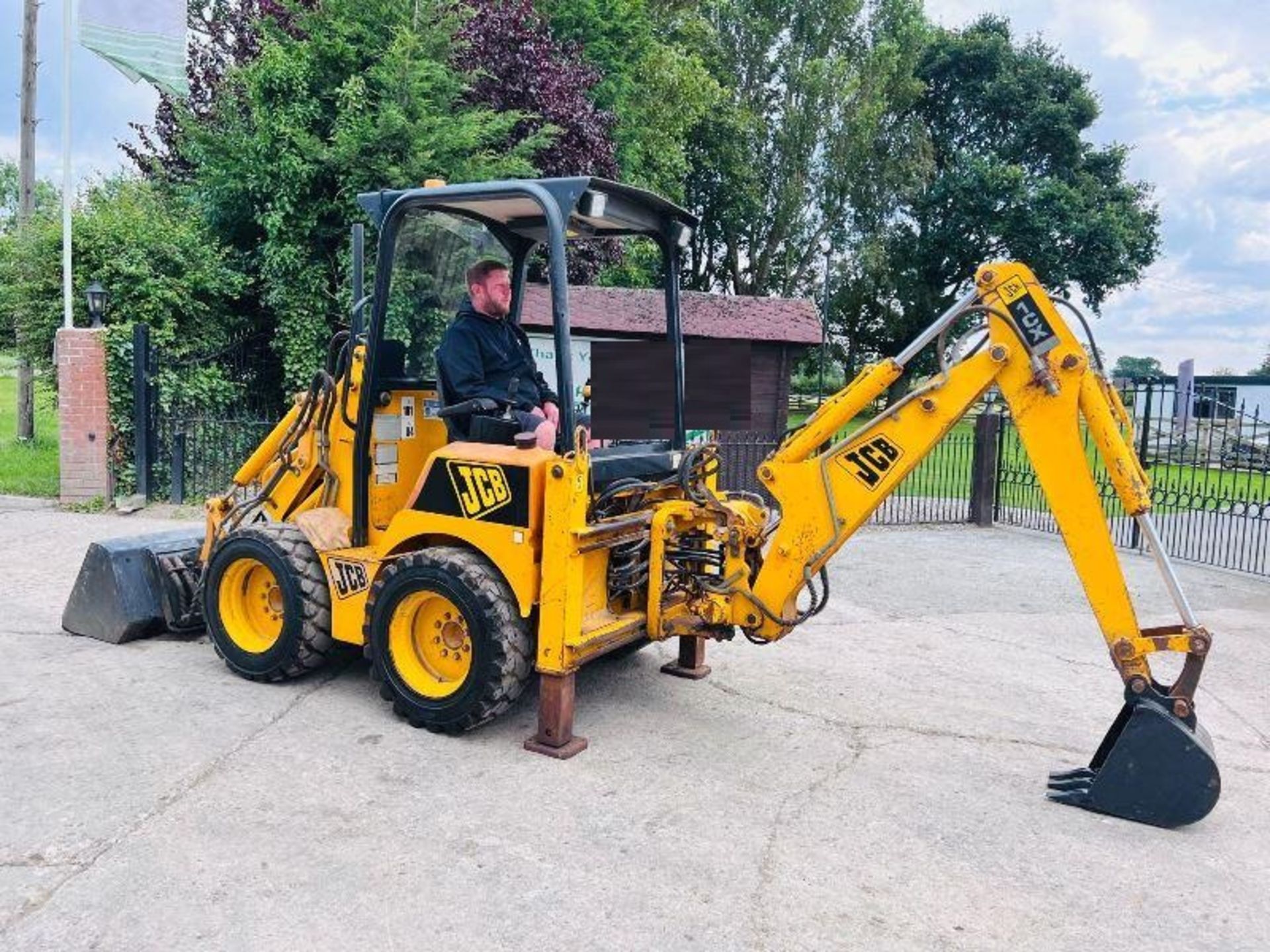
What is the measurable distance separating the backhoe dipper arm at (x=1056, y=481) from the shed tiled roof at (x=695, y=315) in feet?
14.6

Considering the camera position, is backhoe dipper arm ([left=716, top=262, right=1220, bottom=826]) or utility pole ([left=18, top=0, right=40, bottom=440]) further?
utility pole ([left=18, top=0, right=40, bottom=440])

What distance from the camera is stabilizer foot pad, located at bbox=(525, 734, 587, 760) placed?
458cm

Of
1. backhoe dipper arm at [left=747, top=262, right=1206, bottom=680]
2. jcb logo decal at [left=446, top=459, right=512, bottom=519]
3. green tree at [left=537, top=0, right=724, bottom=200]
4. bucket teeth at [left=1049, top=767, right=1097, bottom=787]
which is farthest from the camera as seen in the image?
green tree at [left=537, top=0, right=724, bottom=200]

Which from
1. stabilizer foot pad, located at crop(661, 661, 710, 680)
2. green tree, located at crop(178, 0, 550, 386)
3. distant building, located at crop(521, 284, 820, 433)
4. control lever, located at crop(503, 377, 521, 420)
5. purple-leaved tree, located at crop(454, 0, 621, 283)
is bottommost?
stabilizer foot pad, located at crop(661, 661, 710, 680)

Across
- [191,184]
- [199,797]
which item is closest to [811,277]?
[191,184]

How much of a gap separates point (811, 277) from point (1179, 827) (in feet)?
94.3

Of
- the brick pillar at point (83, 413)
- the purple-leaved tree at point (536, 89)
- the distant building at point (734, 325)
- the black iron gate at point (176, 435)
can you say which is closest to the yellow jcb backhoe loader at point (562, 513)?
the distant building at point (734, 325)

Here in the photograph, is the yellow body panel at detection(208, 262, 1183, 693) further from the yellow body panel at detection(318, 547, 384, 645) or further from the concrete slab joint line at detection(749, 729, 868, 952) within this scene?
the concrete slab joint line at detection(749, 729, 868, 952)

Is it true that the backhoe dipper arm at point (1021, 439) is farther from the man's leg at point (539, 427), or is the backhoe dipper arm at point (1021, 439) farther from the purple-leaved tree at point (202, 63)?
the purple-leaved tree at point (202, 63)

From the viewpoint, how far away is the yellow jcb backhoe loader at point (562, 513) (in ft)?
13.7

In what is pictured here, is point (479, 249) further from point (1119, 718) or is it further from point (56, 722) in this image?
point (1119, 718)

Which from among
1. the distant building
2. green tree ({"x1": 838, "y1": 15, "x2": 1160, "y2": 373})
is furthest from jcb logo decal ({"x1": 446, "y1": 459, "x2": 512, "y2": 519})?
green tree ({"x1": 838, "y1": 15, "x2": 1160, "y2": 373})

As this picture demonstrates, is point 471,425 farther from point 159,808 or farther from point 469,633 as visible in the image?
point 159,808

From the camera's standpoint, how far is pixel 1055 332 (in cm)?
417
